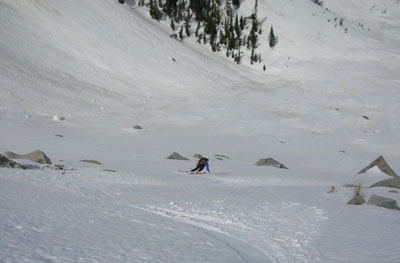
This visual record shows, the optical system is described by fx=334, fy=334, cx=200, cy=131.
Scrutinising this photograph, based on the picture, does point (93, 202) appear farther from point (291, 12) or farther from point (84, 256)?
point (291, 12)

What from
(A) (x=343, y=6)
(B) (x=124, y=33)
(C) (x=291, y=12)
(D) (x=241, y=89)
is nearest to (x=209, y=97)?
(D) (x=241, y=89)

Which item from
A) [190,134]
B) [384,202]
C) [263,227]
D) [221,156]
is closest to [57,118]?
[190,134]

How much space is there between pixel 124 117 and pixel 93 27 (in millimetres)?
27367

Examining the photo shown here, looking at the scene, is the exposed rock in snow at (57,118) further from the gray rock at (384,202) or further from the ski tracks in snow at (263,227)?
the gray rock at (384,202)

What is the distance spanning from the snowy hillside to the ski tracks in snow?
0.04 metres

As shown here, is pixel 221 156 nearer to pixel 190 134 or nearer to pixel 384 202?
pixel 190 134

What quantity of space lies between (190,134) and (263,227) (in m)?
19.2

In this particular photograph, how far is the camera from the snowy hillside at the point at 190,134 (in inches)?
197

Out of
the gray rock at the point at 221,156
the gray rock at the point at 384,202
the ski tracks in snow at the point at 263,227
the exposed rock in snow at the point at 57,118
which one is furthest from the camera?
the exposed rock in snow at the point at 57,118

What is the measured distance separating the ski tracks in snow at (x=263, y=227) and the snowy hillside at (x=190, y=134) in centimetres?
4

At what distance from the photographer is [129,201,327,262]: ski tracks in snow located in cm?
491

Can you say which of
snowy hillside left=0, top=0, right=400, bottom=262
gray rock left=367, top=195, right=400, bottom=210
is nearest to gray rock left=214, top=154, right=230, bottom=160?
snowy hillside left=0, top=0, right=400, bottom=262

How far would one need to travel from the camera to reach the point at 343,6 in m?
85.8

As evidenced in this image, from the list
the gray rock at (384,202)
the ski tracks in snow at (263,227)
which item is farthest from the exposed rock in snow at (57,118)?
the gray rock at (384,202)
